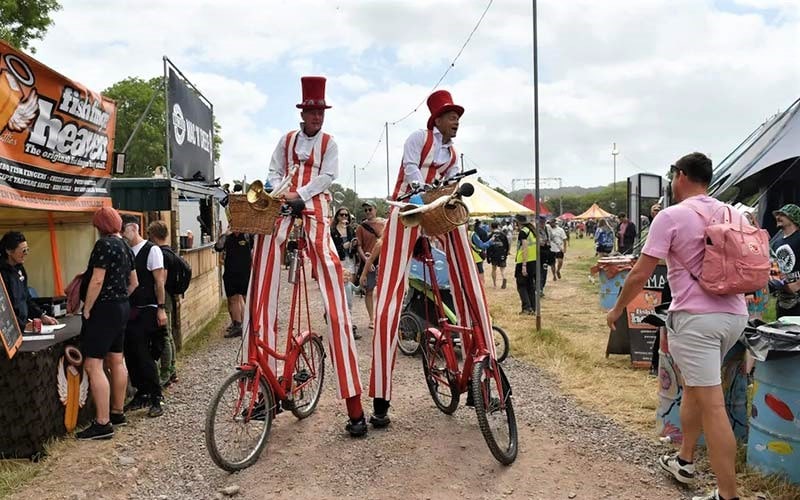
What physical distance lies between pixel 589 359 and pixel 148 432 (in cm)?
463

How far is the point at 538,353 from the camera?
7203mm

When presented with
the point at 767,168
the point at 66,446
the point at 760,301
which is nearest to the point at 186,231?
the point at 66,446

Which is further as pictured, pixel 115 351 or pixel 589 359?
pixel 589 359

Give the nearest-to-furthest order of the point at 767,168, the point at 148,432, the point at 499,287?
the point at 148,432
the point at 767,168
the point at 499,287

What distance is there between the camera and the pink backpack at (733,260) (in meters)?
3.08

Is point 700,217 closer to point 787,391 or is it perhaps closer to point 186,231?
point 787,391

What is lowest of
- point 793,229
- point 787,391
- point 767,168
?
point 787,391

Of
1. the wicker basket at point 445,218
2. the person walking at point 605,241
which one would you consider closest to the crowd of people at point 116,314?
the wicker basket at point 445,218

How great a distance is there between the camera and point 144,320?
5.38 m

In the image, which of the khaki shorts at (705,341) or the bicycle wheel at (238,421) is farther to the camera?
the bicycle wheel at (238,421)

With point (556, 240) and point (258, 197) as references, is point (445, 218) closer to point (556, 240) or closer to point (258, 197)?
point (258, 197)

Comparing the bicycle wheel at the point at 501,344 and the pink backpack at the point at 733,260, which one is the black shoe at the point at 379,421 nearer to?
the bicycle wheel at the point at 501,344

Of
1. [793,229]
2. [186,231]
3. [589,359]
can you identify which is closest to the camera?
[793,229]

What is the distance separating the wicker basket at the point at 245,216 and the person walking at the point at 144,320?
5.92 feet
